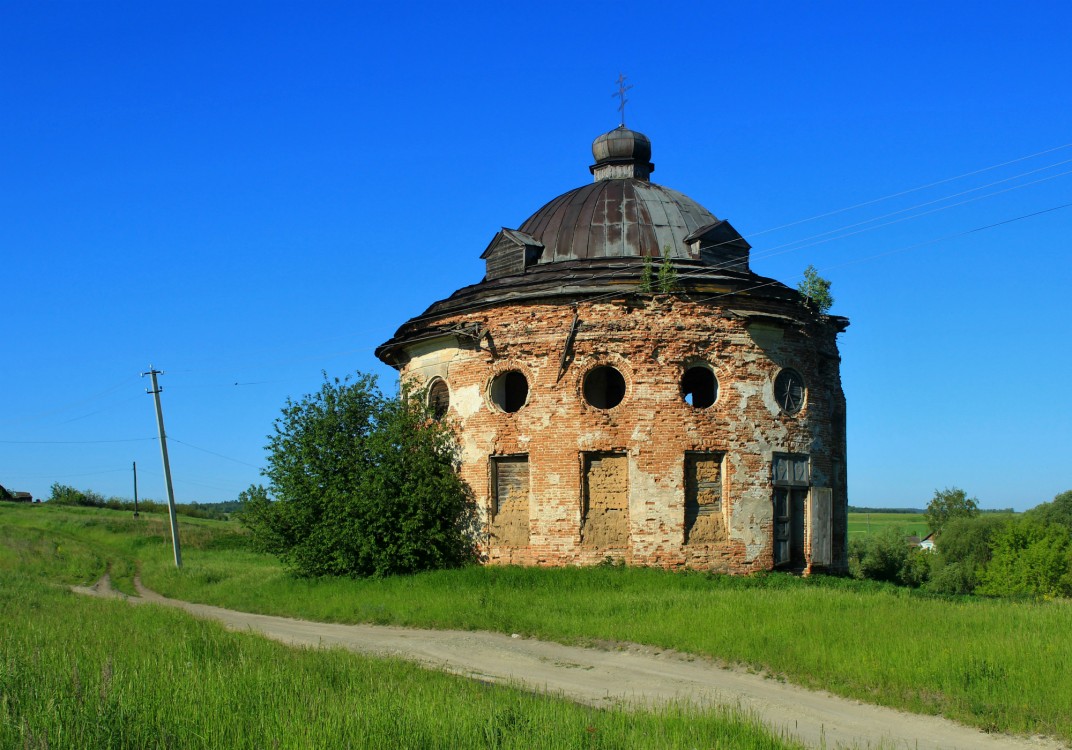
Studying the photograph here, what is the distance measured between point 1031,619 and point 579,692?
6.73 metres

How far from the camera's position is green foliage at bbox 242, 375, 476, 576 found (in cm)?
2022

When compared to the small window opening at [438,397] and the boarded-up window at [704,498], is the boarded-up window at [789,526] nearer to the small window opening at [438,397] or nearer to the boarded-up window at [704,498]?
the boarded-up window at [704,498]

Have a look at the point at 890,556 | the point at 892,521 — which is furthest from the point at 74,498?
the point at 892,521

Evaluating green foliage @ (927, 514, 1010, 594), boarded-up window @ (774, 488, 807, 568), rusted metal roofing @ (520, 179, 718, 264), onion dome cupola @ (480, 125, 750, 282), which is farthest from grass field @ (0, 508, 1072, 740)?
green foliage @ (927, 514, 1010, 594)

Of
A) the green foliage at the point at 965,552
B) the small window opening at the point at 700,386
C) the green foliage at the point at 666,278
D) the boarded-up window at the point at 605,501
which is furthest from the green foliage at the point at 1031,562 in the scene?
the green foliage at the point at 666,278

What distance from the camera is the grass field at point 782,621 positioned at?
9602 millimetres

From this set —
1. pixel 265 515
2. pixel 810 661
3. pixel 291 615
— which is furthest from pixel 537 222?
pixel 810 661

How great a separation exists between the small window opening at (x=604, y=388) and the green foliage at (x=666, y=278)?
283cm

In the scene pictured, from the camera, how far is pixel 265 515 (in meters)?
21.7

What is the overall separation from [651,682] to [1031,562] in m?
45.1

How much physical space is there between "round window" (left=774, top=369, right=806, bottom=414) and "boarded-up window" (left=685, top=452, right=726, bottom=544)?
80.4 inches

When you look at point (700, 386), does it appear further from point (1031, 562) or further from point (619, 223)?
point (1031, 562)

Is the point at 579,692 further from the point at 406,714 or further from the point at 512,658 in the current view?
the point at 406,714

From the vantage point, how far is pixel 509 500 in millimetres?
20672
